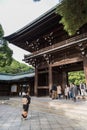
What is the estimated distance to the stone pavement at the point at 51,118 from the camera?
7246 mm

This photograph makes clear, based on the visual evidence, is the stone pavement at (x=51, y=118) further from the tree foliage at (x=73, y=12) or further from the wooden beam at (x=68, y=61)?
the tree foliage at (x=73, y=12)

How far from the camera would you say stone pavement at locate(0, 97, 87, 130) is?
7246mm

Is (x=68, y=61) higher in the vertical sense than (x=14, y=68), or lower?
lower

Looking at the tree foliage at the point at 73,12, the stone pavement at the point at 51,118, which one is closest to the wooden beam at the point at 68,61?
the stone pavement at the point at 51,118

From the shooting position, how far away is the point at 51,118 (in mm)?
8953

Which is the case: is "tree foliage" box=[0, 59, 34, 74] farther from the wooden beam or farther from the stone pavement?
the stone pavement

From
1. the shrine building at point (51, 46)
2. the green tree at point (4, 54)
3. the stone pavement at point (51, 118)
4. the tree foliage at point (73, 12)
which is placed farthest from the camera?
the green tree at point (4, 54)

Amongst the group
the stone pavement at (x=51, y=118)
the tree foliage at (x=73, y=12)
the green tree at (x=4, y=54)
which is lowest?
the stone pavement at (x=51, y=118)

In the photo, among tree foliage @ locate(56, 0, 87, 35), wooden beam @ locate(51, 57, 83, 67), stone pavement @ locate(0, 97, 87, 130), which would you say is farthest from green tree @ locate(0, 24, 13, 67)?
tree foliage @ locate(56, 0, 87, 35)

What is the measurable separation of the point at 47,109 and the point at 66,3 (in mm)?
7989

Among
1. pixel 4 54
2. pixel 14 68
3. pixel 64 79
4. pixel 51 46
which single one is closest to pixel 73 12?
pixel 51 46

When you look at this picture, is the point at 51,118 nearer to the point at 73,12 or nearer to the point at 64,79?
the point at 73,12

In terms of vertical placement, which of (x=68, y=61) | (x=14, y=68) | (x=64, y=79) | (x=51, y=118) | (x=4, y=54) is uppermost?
(x=14, y=68)

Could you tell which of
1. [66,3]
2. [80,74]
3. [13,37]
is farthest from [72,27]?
[80,74]
